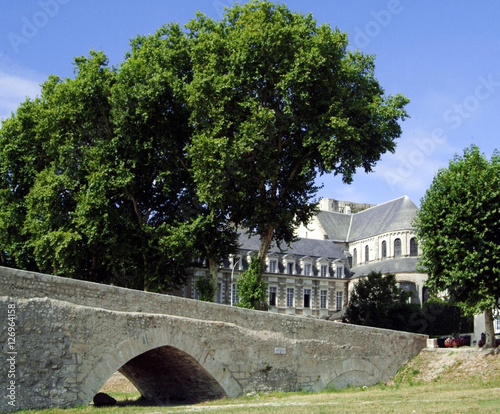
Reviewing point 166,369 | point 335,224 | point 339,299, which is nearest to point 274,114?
point 166,369

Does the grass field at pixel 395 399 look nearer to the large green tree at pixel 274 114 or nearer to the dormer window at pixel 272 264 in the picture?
the large green tree at pixel 274 114

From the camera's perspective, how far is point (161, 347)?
63.4ft

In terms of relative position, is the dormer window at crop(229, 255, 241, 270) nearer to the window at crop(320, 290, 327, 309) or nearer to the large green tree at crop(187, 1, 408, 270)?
the window at crop(320, 290, 327, 309)

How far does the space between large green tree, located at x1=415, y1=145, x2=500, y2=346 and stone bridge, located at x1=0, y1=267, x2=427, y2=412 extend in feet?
9.26

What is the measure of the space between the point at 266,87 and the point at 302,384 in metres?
12.3

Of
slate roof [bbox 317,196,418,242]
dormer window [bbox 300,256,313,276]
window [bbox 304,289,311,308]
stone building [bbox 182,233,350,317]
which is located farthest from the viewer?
slate roof [bbox 317,196,418,242]

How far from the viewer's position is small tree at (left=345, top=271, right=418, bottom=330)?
41531 mm

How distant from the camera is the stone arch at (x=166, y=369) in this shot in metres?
17.2

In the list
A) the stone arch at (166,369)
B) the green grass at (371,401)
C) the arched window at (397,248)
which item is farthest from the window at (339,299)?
the stone arch at (166,369)

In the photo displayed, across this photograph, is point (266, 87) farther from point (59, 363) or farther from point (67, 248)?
point (59, 363)

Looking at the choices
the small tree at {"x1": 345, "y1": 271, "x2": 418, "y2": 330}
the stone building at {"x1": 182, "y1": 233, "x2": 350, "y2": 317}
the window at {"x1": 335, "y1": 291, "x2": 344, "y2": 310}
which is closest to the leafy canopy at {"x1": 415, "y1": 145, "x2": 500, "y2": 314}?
the small tree at {"x1": 345, "y1": 271, "x2": 418, "y2": 330}

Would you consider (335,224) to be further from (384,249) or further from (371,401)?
(371,401)

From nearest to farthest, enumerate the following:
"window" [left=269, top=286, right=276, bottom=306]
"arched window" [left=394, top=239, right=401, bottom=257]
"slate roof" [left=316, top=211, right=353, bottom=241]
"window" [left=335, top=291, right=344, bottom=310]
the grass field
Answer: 1. the grass field
2. "window" [left=269, top=286, right=276, bottom=306]
3. "arched window" [left=394, top=239, right=401, bottom=257]
4. "window" [left=335, top=291, right=344, bottom=310]
5. "slate roof" [left=316, top=211, right=353, bottom=241]

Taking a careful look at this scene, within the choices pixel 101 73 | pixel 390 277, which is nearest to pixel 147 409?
pixel 101 73
